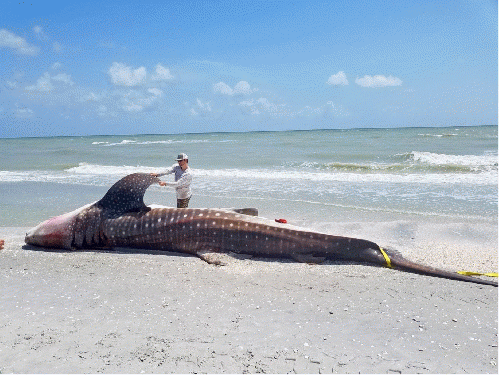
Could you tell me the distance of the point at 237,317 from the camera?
4633 millimetres

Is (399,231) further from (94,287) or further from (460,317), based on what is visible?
(94,287)

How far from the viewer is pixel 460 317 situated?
465 centimetres

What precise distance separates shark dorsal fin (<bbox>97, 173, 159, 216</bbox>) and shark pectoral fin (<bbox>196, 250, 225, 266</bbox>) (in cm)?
136

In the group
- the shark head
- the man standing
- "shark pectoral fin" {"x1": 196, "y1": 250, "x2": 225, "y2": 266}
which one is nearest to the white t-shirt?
the man standing

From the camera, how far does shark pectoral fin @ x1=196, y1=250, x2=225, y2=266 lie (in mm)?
6571

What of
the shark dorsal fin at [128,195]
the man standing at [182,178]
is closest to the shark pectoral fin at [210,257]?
the shark dorsal fin at [128,195]

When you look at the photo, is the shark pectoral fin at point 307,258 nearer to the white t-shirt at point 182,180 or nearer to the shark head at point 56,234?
the white t-shirt at point 182,180

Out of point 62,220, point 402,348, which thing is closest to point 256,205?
point 62,220

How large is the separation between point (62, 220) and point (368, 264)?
195 inches

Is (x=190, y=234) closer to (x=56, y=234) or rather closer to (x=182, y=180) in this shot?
(x=182, y=180)

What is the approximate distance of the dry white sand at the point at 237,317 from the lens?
148 inches

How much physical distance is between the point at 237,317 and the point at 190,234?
271 centimetres

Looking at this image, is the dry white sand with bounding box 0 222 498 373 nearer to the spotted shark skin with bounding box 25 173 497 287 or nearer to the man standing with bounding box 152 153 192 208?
the spotted shark skin with bounding box 25 173 497 287

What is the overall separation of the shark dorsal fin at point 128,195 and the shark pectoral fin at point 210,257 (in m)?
1.36
